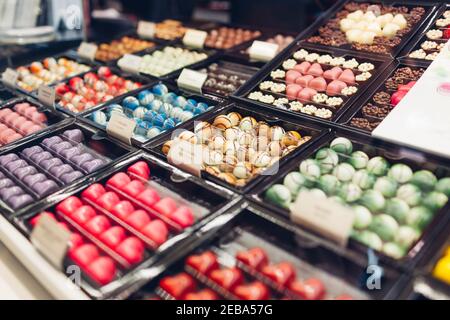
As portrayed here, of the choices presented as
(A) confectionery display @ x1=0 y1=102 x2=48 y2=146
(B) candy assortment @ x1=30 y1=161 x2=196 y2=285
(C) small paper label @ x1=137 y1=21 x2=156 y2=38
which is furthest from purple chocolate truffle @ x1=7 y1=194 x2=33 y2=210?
(C) small paper label @ x1=137 y1=21 x2=156 y2=38

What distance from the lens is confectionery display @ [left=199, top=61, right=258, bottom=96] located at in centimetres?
262

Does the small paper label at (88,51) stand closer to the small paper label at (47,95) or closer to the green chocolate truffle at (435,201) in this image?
the small paper label at (47,95)

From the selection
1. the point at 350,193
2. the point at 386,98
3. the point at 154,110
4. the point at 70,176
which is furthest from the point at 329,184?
the point at 154,110

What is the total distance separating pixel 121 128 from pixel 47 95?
0.76 meters

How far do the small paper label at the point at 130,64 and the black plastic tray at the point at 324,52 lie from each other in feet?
3.05

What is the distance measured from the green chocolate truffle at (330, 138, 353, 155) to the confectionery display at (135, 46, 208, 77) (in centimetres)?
147

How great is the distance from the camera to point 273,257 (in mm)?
1550

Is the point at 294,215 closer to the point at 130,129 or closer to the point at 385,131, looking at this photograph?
the point at 385,131

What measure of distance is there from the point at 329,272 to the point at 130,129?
1119 millimetres

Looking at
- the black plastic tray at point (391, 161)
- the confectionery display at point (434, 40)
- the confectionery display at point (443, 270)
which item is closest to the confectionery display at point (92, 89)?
the black plastic tray at point (391, 161)

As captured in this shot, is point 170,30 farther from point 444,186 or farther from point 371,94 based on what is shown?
point 444,186

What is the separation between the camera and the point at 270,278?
136cm

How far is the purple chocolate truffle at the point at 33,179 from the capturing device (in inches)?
74.4

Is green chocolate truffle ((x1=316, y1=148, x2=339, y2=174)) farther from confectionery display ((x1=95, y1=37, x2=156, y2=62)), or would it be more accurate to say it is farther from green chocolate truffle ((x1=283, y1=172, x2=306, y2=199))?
confectionery display ((x1=95, y1=37, x2=156, y2=62))
